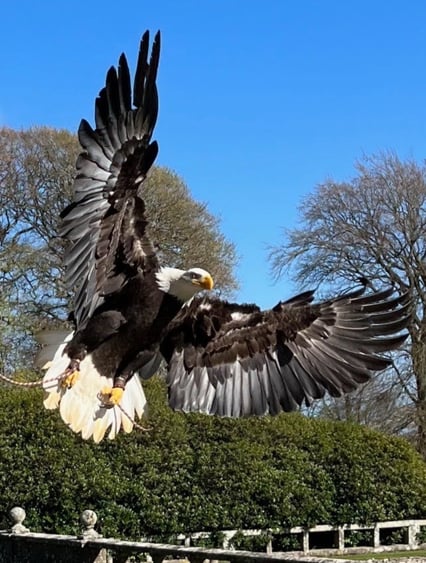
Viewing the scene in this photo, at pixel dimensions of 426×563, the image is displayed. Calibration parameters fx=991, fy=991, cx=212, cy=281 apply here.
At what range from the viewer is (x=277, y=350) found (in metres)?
5.48

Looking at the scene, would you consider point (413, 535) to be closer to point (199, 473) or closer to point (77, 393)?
point (199, 473)

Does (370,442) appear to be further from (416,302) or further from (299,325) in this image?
(299,325)

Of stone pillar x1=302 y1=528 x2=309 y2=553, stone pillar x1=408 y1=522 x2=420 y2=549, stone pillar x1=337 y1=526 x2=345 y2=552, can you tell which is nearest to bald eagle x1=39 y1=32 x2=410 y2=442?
stone pillar x1=302 y1=528 x2=309 y2=553

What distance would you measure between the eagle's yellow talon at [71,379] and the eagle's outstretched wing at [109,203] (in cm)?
25

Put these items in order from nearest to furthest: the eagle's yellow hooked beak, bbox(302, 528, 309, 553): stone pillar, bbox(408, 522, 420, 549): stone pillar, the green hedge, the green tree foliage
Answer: the eagle's yellow hooked beak < the green hedge < bbox(302, 528, 309, 553): stone pillar < bbox(408, 522, 420, 549): stone pillar < the green tree foliage

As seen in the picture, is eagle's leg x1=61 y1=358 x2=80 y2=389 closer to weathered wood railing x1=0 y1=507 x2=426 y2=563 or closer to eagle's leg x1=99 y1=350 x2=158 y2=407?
eagle's leg x1=99 y1=350 x2=158 y2=407

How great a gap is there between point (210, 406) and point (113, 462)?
8.30 m

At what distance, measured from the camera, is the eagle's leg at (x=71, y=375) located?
4660mm

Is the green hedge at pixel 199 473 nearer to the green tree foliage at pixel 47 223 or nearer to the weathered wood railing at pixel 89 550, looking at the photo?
the weathered wood railing at pixel 89 550

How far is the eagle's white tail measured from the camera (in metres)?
4.70

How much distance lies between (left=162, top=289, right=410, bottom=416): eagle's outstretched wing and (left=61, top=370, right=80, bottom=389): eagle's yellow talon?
69 cm

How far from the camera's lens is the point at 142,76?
4637 mm

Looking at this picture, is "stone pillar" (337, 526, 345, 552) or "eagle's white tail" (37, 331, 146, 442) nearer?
"eagle's white tail" (37, 331, 146, 442)

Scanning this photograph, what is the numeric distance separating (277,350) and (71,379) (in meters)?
1.31
